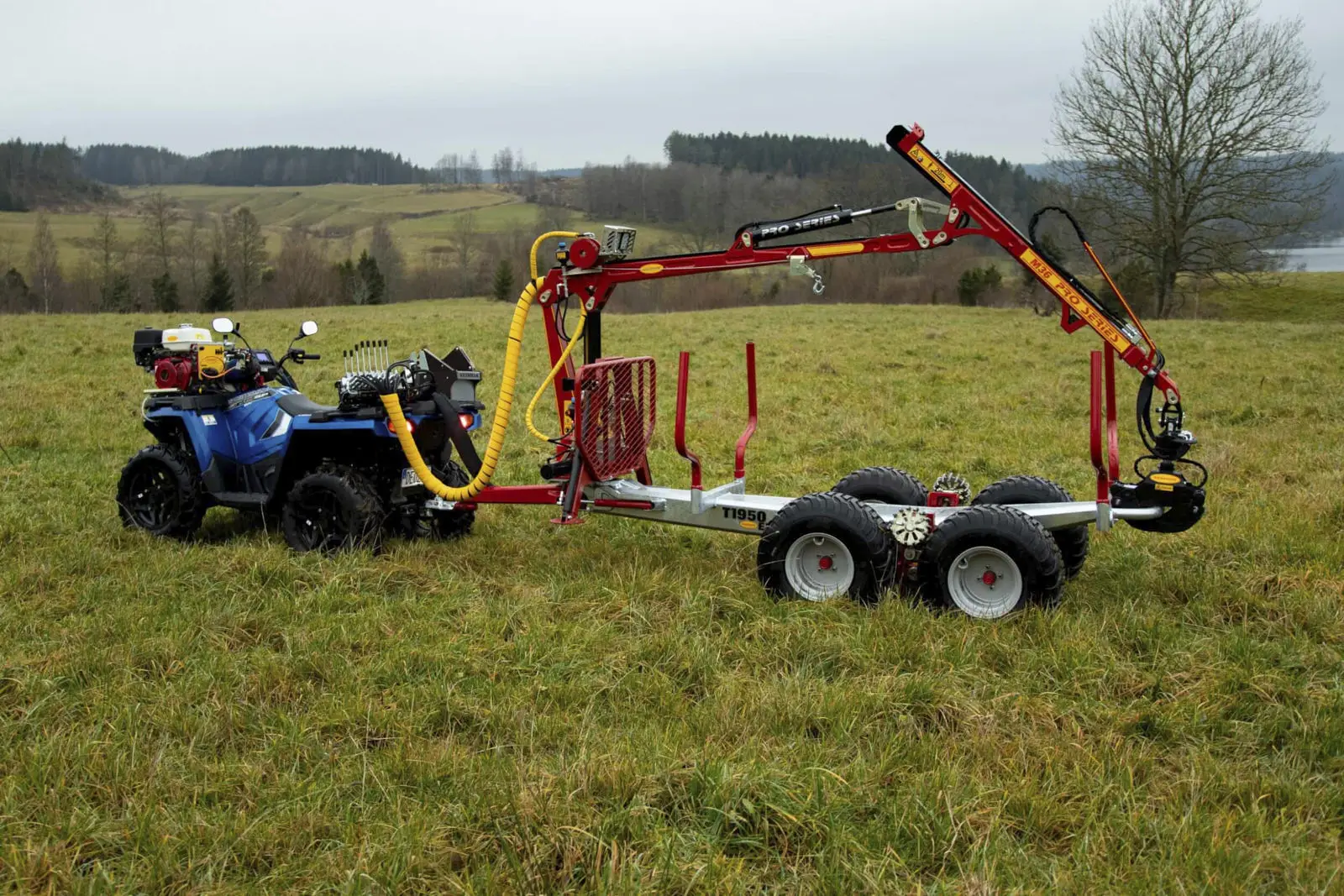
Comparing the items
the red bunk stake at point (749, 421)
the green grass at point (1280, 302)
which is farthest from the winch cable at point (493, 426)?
the green grass at point (1280, 302)

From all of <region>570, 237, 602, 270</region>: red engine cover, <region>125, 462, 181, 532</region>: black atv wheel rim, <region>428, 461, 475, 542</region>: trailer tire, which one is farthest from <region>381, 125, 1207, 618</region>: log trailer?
<region>125, 462, 181, 532</region>: black atv wheel rim

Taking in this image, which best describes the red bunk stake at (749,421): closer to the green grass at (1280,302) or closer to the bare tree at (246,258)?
the green grass at (1280,302)

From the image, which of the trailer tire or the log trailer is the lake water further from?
the trailer tire

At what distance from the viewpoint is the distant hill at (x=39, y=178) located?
101 metres

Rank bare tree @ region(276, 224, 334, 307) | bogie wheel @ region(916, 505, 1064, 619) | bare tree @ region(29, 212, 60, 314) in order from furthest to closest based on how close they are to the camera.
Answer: bare tree @ region(276, 224, 334, 307) → bare tree @ region(29, 212, 60, 314) → bogie wheel @ region(916, 505, 1064, 619)

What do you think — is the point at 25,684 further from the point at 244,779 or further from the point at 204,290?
the point at 204,290

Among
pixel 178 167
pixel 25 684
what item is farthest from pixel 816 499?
pixel 178 167

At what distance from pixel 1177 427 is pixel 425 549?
15.9 ft

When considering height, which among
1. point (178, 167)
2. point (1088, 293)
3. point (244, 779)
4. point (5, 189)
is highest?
point (178, 167)

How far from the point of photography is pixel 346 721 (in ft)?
14.3

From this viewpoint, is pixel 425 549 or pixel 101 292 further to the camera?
pixel 101 292

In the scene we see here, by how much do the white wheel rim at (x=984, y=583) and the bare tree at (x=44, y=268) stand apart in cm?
5984

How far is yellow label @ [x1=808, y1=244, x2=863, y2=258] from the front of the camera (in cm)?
622

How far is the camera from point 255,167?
150000 mm
